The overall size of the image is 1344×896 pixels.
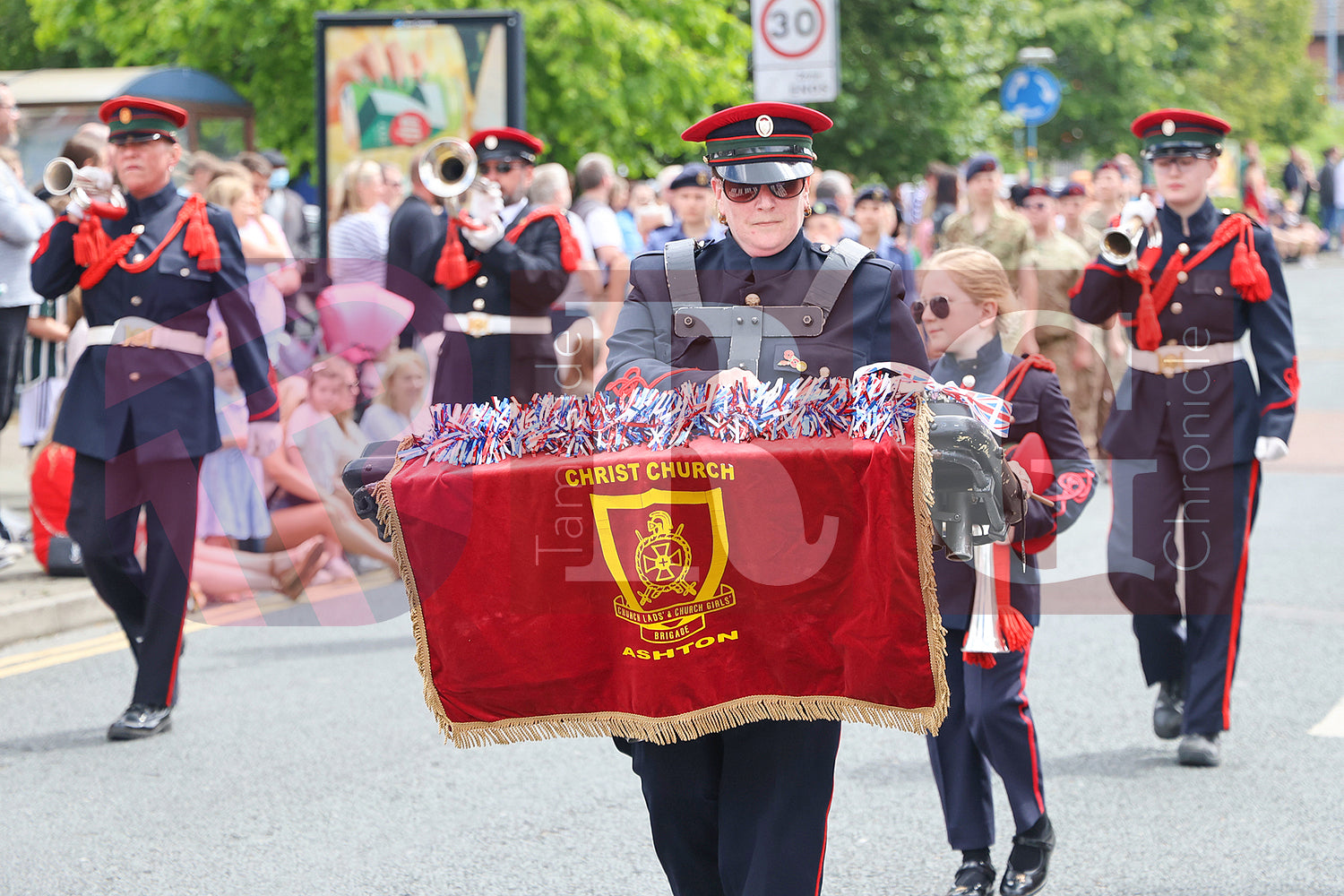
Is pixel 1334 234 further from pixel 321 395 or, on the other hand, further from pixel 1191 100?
pixel 321 395

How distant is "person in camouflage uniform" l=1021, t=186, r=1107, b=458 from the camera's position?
1133cm

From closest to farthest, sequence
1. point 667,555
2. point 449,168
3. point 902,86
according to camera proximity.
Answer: point 667,555 < point 449,168 < point 902,86

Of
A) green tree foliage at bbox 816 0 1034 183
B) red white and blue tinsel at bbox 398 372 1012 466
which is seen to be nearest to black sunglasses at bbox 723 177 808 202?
red white and blue tinsel at bbox 398 372 1012 466

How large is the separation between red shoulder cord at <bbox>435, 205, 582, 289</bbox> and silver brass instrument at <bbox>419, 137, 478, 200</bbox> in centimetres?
17

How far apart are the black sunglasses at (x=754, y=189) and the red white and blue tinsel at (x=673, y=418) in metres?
0.49

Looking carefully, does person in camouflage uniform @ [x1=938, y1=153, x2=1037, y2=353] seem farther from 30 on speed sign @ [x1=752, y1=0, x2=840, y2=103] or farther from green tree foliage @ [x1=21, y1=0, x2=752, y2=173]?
green tree foliage @ [x1=21, y1=0, x2=752, y2=173]

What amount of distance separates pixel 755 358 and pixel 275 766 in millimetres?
2899

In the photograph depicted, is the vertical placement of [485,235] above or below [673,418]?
above

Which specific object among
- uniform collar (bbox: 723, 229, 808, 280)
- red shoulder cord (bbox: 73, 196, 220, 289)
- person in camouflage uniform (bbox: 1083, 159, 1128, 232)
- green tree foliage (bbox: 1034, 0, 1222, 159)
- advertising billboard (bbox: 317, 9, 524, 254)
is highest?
green tree foliage (bbox: 1034, 0, 1222, 159)

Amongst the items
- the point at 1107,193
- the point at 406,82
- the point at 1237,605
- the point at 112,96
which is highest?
the point at 112,96

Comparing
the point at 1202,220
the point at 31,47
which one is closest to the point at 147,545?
the point at 1202,220

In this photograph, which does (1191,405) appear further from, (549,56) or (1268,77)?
(1268,77)

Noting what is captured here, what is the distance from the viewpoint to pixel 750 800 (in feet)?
11.0

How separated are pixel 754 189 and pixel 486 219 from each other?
4728 mm
